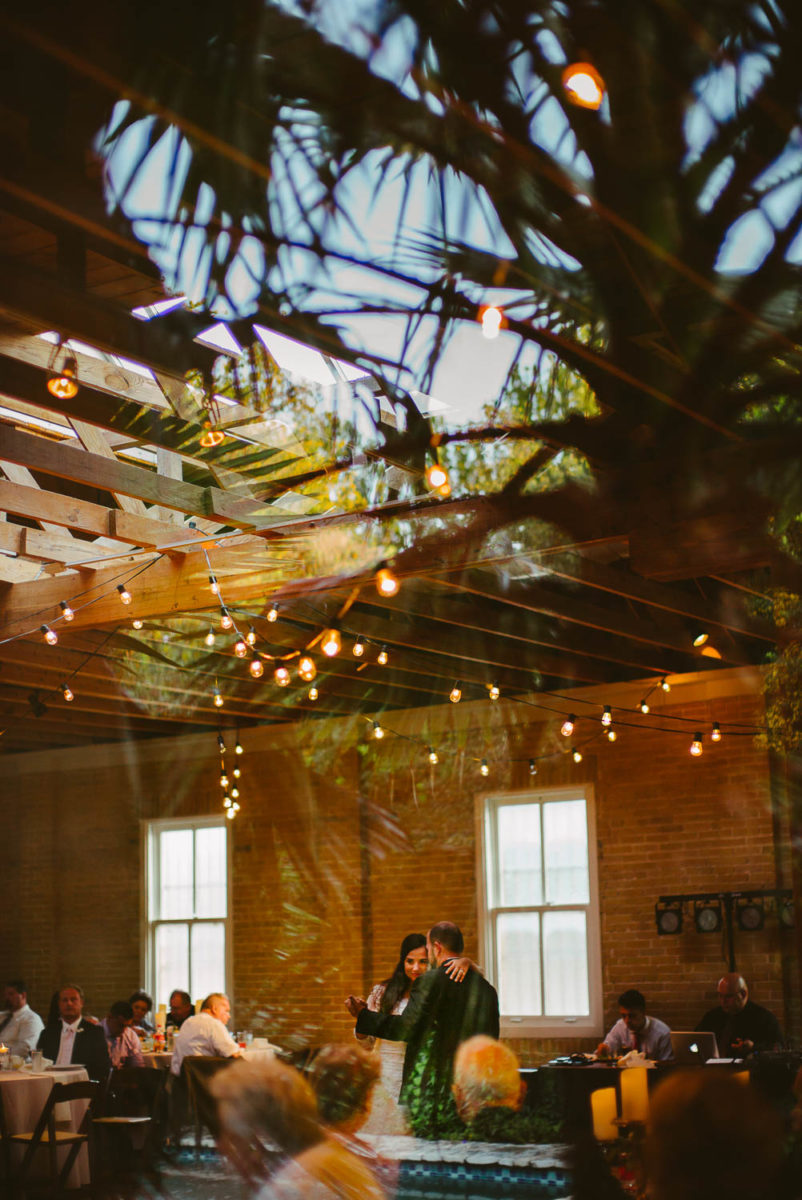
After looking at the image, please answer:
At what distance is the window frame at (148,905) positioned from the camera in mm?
9211

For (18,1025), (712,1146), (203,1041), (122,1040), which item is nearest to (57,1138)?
(203,1041)

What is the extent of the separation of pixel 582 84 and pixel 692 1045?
248 inches

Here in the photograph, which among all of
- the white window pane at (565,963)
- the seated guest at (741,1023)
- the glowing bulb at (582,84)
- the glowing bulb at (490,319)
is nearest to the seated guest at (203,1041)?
the white window pane at (565,963)

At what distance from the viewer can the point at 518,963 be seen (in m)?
7.94

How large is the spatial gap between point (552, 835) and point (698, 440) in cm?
479

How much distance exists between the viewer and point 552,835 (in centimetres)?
800

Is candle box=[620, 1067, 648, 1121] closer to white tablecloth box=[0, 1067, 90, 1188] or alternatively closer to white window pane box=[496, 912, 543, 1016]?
white window pane box=[496, 912, 543, 1016]

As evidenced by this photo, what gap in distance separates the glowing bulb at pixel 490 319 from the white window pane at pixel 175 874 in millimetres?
8508

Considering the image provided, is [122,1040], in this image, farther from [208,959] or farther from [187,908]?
[187,908]

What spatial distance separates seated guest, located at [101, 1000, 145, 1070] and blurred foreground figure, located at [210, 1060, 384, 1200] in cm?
534

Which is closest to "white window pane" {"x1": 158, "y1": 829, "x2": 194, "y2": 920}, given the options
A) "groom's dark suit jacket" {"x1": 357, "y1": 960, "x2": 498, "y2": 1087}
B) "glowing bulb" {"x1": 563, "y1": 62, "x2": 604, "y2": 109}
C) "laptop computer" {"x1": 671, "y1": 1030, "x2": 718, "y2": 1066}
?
"laptop computer" {"x1": 671, "y1": 1030, "x2": 718, "y2": 1066}

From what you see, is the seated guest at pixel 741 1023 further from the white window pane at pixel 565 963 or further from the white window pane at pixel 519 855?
the white window pane at pixel 519 855

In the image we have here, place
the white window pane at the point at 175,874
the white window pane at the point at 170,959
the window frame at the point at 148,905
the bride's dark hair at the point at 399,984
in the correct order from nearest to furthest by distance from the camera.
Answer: the bride's dark hair at the point at 399,984 < the window frame at the point at 148,905 < the white window pane at the point at 170,959 < the white window pane at the point at 175,874

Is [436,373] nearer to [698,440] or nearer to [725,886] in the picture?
[698,440]
